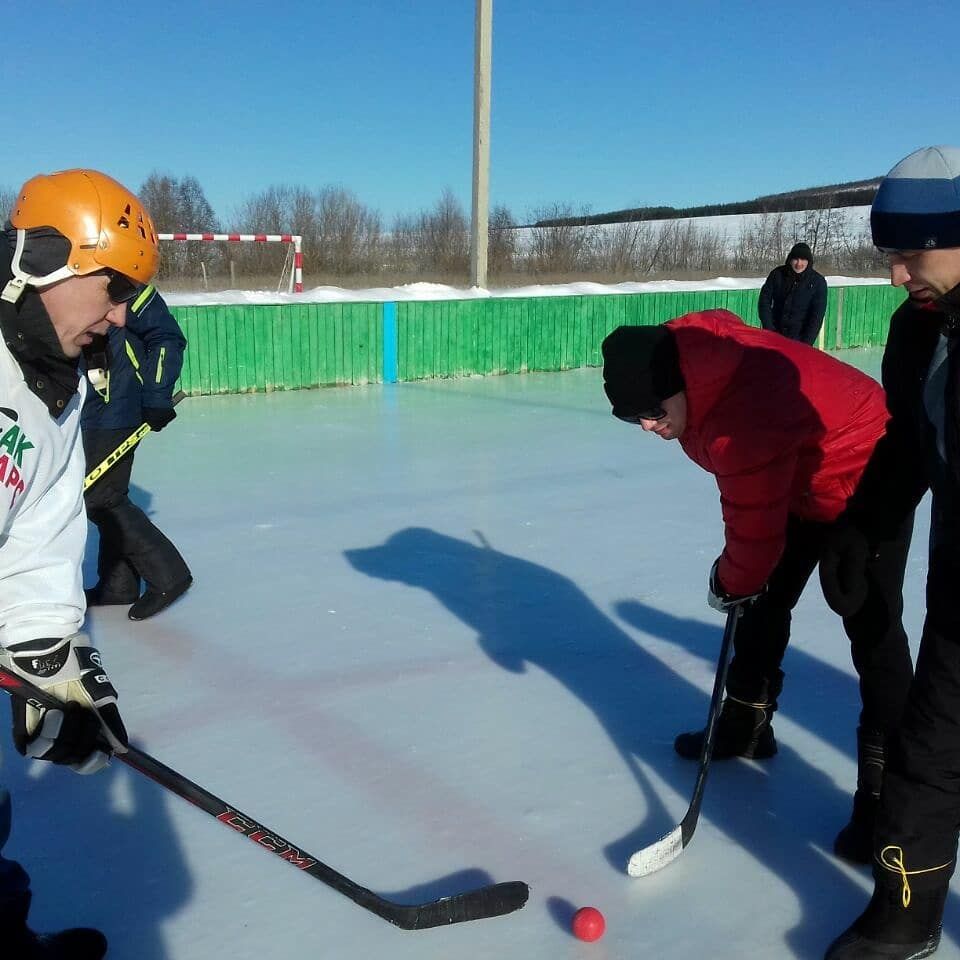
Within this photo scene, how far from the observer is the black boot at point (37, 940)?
6.01ft

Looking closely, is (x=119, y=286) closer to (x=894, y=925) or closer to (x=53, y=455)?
(x=53, y=455)

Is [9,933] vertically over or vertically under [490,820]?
over

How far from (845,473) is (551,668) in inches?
57.7

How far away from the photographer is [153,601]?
158 inches

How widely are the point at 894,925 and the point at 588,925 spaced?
Answer: 636mm

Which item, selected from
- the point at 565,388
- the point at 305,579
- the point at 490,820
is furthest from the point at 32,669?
the point at 565,388

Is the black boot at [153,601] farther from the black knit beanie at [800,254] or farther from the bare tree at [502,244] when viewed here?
the bare tree at [502,244]

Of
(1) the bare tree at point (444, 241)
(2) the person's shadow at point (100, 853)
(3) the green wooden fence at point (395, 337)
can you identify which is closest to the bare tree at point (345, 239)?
(1) the bare tree at point (444, 241)

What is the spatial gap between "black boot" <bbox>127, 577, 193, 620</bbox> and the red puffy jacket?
2506 mm

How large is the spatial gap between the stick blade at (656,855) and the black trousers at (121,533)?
8.05 feet

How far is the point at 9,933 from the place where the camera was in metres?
1.84

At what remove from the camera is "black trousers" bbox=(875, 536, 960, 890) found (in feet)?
6.22

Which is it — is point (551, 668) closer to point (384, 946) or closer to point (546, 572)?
point (546, 572)

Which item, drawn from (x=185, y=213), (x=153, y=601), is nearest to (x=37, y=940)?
(x=153, y=601)
